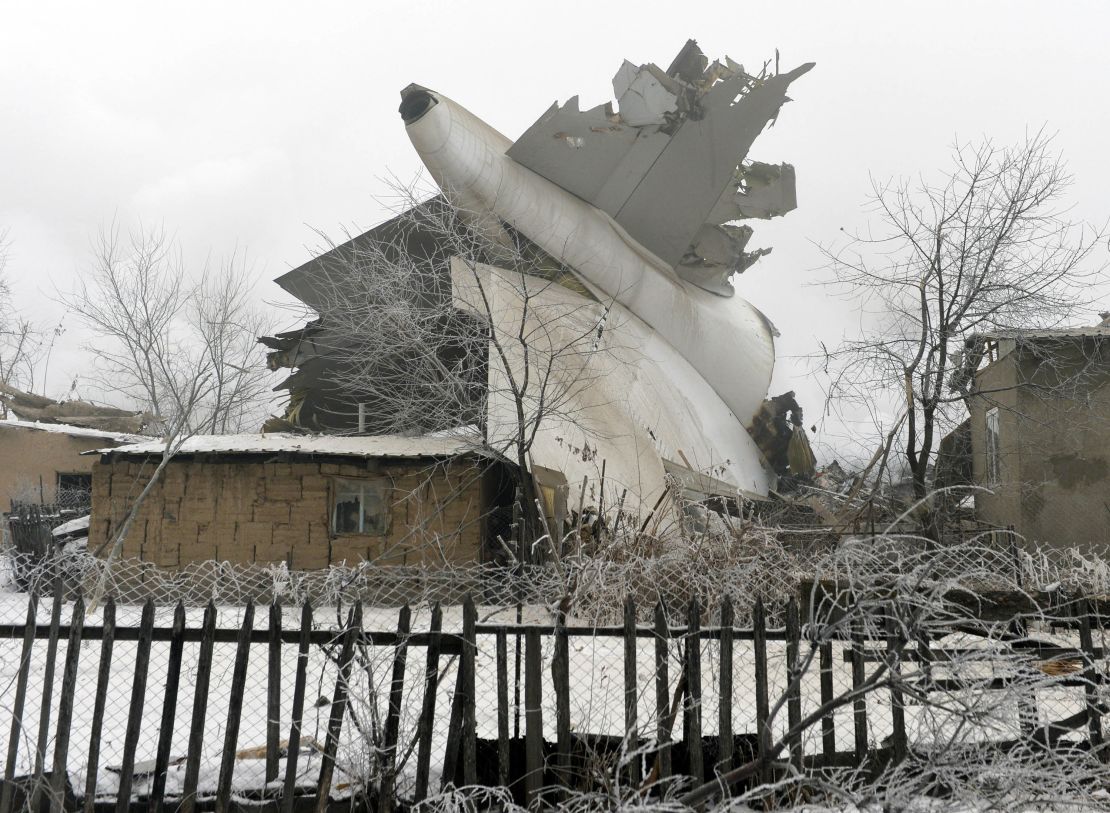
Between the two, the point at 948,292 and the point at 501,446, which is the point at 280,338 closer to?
the point at 501,446

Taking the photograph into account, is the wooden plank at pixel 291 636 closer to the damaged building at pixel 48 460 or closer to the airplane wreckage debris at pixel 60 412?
the damaged building at pixel 48 460

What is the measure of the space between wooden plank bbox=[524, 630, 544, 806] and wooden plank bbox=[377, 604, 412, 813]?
652 mm

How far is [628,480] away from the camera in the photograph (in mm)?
Result: 14328

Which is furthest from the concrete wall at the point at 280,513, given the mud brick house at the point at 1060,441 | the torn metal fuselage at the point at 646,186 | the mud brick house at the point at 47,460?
the mud brick house at the point at 47,460

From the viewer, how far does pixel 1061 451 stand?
16266 mm

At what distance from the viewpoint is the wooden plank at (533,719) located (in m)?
4.70

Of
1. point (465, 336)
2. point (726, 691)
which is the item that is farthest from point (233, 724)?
point (465, 336)

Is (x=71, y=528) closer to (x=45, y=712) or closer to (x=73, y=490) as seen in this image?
(x=73, y=490)

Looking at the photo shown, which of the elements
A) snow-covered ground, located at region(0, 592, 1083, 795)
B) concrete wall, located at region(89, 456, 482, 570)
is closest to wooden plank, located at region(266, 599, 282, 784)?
snow-covered ground, located at region(0, 592, 1083, 795)

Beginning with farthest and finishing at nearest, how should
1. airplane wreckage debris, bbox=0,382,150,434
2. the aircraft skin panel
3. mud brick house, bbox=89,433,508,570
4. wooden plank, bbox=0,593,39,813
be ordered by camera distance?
airplane wreckage debris, bbox=0,382,150,434 < the aircraft skin panel < mud brick house, bbox=89,433,508,570 < wooden plank, bbox=0,593,39,813

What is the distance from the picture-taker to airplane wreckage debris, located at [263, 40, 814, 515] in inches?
581

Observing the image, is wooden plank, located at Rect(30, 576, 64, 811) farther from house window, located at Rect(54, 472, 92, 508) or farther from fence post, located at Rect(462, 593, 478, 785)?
house window, located at Rect(54, 472, 92, 508)

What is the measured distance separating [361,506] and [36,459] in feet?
55.2

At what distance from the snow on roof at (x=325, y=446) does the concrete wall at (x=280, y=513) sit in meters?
0.24
